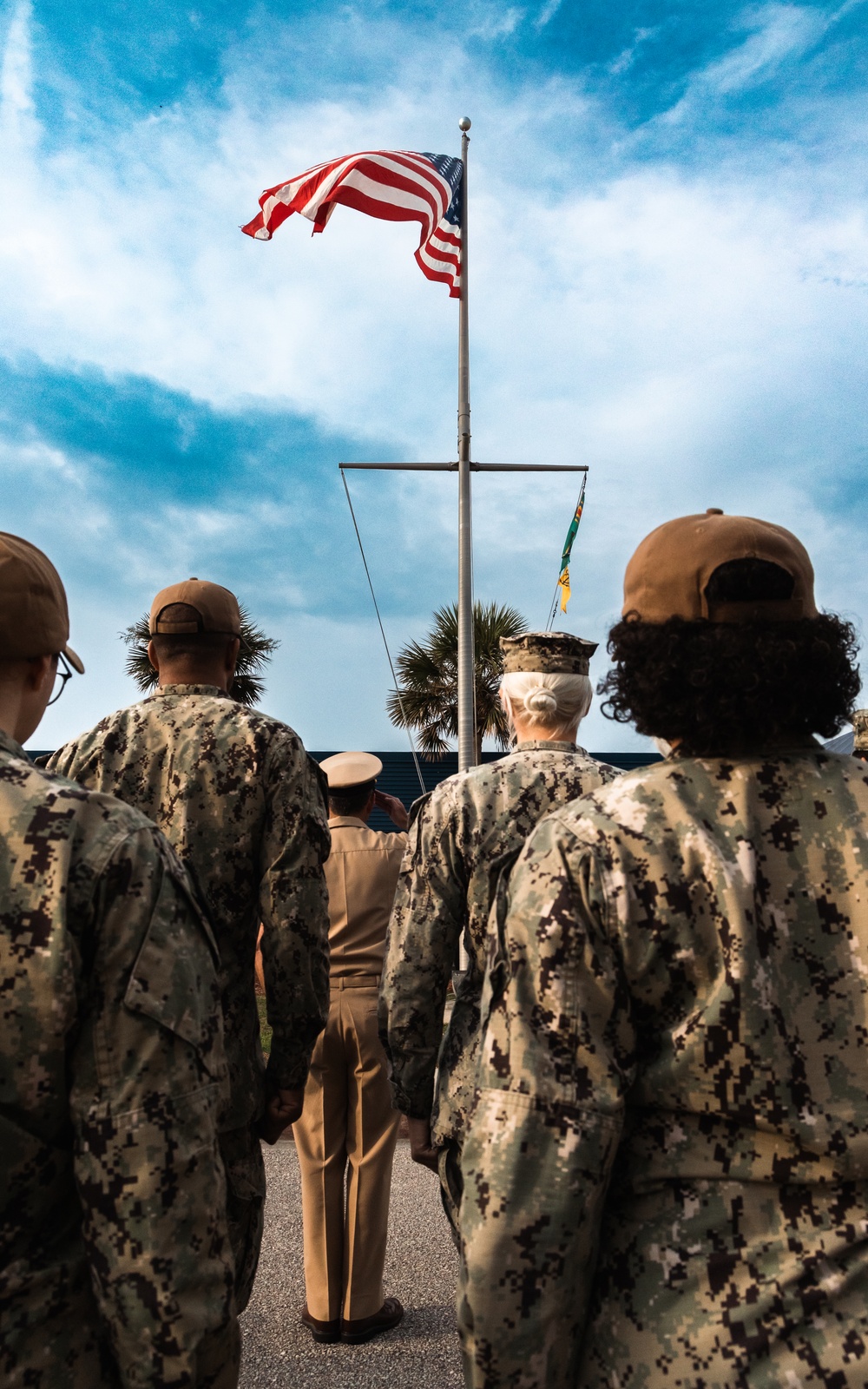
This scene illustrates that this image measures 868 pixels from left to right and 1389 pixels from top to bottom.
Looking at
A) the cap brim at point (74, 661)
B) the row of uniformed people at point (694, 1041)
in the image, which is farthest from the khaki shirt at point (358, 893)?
the row of uniformed people at point (694, 1041)

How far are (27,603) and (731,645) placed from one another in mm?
1107

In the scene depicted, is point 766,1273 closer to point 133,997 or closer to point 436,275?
point 133,997

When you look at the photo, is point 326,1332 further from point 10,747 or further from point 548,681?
point 10,747

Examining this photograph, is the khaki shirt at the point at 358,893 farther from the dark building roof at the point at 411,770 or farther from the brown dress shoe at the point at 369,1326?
the dark building roof at the point at 411,770

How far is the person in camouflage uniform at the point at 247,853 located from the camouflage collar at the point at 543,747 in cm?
69

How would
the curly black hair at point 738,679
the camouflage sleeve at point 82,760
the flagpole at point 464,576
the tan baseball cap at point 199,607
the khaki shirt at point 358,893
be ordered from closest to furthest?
the curly black hair at point 738,679 < the camouflage sleeve at point 82,760 < the tan baseball cap at point 199,607 < the khaki shirt at point 358,893 < the flagpole at point 464,576

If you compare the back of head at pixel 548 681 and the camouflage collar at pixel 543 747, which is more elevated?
the back of head at pixel 548 681

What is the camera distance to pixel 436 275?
474 inches

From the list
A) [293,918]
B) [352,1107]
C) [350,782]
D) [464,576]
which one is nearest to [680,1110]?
[293,918]

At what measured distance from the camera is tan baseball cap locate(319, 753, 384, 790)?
13.9ft

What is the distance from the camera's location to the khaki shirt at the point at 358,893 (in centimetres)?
407

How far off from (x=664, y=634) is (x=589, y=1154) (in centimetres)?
74

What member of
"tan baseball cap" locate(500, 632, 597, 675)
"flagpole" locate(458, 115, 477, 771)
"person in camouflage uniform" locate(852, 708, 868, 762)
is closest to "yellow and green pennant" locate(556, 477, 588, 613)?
"flagpole" locate(458, 115, 477, 771)

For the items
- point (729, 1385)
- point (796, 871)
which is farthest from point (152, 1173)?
point (796, 871)
